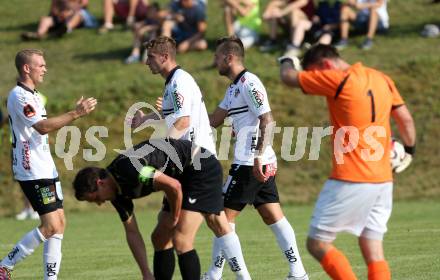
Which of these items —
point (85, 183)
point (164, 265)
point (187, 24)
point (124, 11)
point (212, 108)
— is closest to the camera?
point (85, 183)

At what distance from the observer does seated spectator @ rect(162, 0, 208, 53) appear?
23828 millimetres

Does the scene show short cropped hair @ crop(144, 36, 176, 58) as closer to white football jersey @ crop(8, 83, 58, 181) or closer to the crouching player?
the crouching player

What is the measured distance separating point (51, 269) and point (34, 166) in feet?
3.61

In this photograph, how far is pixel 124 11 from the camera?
2700 cm

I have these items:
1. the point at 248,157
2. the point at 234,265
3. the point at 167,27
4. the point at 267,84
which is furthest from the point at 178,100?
the point at 167,27

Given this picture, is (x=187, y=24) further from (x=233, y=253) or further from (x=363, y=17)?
(x=233, y=253)

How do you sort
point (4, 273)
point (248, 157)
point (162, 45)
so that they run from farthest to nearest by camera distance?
point (248, 157)
point (4, 273)
point (162, 45)

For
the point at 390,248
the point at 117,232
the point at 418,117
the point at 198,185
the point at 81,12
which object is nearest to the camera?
the point at 198,185

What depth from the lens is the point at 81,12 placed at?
27.5 m

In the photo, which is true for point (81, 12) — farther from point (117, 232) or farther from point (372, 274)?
point (372, 274)

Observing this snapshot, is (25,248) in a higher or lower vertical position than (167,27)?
higher

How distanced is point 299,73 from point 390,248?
17.2 ft

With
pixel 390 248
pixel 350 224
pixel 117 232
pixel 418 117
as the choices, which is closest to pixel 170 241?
pixel 350 224

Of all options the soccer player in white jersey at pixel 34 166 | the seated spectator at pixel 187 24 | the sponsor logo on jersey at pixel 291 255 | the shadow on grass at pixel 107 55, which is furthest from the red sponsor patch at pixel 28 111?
the shadow on grass at pixel 107 55
